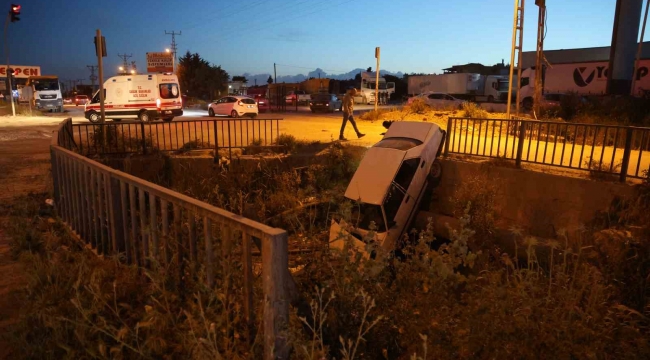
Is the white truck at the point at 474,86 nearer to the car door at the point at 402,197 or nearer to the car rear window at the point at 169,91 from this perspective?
the car rear window at the point at 169,91

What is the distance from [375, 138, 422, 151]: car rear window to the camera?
912cm

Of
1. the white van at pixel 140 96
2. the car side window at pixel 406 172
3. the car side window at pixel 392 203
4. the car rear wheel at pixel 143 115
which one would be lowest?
the car side window at pixel 392 203

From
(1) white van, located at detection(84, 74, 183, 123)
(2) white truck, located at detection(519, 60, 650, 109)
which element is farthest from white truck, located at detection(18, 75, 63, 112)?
(2) white truck, located at detection(519, 60, 650, 109)

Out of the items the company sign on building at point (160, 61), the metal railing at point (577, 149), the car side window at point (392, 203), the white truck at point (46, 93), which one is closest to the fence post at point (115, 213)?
the car side window at point (392, 203)

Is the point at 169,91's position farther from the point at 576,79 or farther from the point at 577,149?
the point at 576,79

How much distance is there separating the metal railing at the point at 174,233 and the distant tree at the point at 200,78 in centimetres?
5712

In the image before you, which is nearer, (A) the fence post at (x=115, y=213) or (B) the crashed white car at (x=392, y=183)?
(A) the fence post at (x=115, y=213)

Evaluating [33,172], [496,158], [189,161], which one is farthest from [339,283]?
[33,172]

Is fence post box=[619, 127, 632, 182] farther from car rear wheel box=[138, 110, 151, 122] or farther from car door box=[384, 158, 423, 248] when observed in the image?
car rear wheel box=[138, 110, 151, 122]

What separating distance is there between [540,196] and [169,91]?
18.8 meters

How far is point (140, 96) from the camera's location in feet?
72.8

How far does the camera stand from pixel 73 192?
5.45 meters

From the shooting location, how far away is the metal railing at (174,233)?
266 centimetres

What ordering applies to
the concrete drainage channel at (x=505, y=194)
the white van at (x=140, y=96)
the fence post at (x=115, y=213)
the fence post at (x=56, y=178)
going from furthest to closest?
the white van at (x=140, y=96)
the concrete drainage channel at (x=505, y=194)
the fence post at (x=56, y=178)
the fence post at (x=115, y=213)
